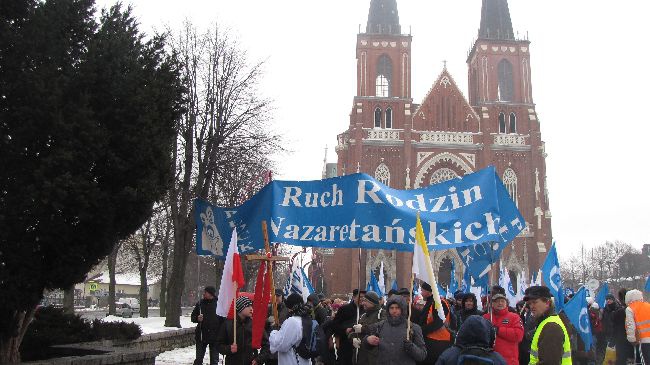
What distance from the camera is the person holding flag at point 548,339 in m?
5.27

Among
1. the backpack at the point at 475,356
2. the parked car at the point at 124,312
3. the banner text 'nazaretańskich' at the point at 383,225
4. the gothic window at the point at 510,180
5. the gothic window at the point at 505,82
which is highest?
the gothic window at the point at 505,82

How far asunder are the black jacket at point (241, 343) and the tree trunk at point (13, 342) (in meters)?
2.86

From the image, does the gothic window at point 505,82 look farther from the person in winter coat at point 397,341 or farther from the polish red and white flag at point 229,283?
the person in winter coat at point 397,341

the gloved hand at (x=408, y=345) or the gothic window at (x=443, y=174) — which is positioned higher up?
the gothic window at (x=443, y=174)

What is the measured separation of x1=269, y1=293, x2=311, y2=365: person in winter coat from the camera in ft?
21.5

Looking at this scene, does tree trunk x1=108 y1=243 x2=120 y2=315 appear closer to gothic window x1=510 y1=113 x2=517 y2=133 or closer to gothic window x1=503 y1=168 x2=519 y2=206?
gothic window x1=503 y1=168 x2=519 y2=206

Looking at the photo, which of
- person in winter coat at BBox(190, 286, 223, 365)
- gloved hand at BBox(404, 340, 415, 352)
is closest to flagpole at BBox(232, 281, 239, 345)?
gloved hand at BBox(404, 340, 415, 352)

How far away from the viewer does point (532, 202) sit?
48.0 metres

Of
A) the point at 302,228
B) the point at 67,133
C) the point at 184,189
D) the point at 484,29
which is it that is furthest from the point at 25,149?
the point at 484,29

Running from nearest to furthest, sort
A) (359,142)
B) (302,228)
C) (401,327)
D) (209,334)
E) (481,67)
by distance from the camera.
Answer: (401,327), (302,228), (209,334), (359,142), (481,67)

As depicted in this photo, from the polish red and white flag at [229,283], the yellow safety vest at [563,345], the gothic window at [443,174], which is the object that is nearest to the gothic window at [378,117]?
the gothic window at [443,174]

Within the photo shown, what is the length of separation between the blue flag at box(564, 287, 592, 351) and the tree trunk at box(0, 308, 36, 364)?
8012mm

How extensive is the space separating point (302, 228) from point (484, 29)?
49101 mm

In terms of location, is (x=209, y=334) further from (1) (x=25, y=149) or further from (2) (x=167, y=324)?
(2) (x=167, y=324)
